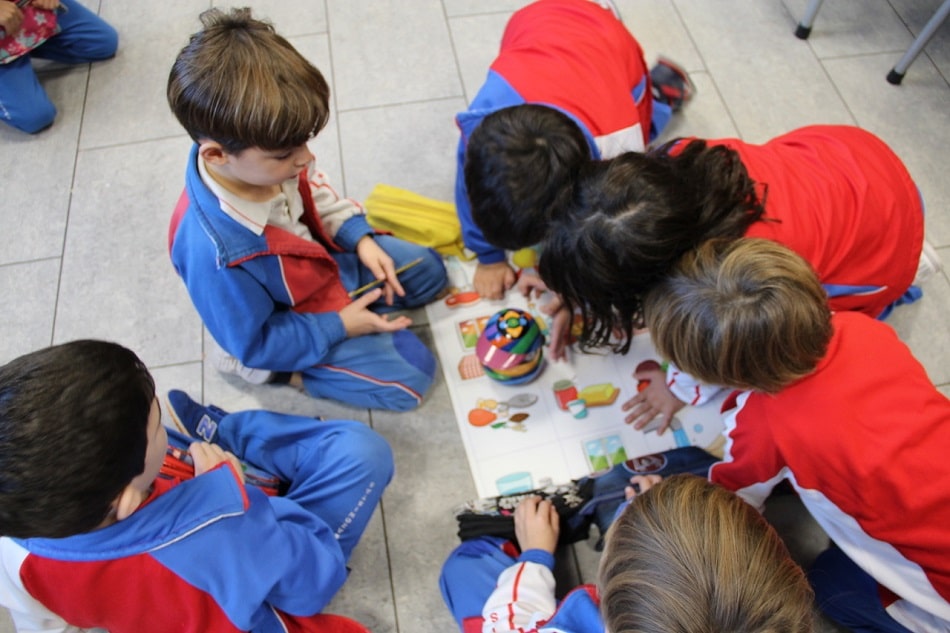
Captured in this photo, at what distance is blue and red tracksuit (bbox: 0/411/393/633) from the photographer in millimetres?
752

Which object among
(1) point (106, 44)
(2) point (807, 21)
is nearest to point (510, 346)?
(2) point (807, 21)


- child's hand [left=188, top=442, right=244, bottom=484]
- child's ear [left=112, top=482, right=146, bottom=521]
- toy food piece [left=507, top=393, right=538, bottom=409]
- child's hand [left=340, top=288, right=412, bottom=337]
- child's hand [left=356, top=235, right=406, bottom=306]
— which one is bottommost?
toy food piece [left=507, top=393, right=538, bottom=409]

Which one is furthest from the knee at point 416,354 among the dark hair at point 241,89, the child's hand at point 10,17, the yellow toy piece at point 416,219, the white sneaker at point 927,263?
the child's hand at point 10,17

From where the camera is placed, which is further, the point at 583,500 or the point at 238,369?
the point at 238,369

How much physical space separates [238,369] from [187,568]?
0.53m

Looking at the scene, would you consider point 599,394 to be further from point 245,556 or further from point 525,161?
point 245,556

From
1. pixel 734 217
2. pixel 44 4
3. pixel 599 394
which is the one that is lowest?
pixel 599 394

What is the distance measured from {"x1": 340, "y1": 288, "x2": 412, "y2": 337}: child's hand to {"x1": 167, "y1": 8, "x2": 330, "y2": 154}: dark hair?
37cm

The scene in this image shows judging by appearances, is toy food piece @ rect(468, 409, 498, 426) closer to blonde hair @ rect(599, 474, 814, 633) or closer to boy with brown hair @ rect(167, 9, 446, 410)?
boy with brown hair @ rect(167, 9, 446, 410)

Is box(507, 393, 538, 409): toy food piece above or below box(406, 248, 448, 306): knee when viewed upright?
below

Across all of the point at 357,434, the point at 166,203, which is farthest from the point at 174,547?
the point at 166,203

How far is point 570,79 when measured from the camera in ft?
3.79

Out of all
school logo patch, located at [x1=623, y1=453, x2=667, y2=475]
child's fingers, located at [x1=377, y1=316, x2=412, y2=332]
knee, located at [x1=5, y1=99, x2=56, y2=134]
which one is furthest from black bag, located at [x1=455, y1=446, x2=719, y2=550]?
knee, located at [x1=5, y1=99, x2=56, y2=134]

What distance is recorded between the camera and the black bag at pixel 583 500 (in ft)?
3.61
